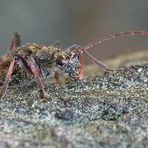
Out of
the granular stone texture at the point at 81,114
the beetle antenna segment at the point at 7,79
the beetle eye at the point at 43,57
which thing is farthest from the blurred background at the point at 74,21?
the beetle antenna segment at the point at 7,79

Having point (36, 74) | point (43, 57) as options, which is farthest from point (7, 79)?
point (43, 57)

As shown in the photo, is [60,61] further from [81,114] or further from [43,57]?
[81,114]

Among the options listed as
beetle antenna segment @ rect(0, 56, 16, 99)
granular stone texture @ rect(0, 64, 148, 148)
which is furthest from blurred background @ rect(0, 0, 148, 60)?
beetle antenna segment @ rect(0, 56, 16, 99)

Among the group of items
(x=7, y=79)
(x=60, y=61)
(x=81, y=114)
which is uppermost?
(x=60, y=61)

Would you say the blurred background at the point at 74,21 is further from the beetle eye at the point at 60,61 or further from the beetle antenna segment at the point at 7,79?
the beetle antenna segment at the point at 7,79

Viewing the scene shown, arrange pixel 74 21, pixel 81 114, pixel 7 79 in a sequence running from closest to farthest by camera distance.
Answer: pixel 81 114, pixel 7 79, pixel 74 21

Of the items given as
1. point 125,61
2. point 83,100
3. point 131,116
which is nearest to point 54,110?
point 83,100

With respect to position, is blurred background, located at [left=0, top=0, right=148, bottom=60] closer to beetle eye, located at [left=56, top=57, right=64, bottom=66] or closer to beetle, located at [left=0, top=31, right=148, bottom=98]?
beetle, located at [left=0, top=31, right=148, bottom=98]
